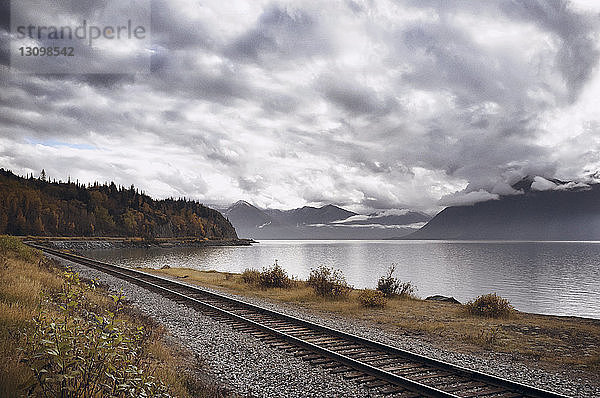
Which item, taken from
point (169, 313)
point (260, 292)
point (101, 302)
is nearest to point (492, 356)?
point (169, 313)

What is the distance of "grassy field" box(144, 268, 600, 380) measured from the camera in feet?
37.2

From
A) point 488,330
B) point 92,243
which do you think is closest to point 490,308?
point 488,330

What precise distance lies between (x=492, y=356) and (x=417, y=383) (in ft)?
15.2

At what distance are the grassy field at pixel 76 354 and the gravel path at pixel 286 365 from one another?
0.74m

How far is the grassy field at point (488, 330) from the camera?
37.2 feet

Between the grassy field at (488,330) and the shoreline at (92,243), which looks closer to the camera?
the grassy field at (488,330)

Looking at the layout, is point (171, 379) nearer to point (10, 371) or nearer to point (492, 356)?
point (10, 371)

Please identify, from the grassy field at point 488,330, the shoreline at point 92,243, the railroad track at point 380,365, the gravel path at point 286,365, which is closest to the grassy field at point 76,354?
the gravel path at point 286,365

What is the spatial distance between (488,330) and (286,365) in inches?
344

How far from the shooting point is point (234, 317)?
14930 mm

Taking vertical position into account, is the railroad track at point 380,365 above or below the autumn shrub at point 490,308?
above

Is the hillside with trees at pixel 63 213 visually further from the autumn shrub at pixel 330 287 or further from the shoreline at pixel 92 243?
the autumn shrub at pixel 330 287

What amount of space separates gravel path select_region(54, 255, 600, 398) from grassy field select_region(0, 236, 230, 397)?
0.74 metres

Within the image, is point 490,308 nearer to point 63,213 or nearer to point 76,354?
point 76,354
